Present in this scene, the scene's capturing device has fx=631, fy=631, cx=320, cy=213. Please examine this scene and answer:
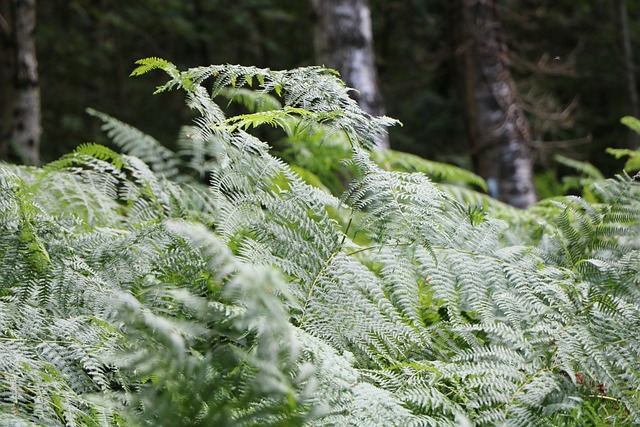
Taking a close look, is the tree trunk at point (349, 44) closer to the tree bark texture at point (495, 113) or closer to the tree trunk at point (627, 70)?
the tree bark texture at point (495, 113)

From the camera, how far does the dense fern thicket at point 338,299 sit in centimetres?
101

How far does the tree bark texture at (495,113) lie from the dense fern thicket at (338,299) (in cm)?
468

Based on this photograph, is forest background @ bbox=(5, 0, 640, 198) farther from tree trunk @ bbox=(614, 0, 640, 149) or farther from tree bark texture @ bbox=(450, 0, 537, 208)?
tree bark texture @ bbox=(450, 0, 537, 208)

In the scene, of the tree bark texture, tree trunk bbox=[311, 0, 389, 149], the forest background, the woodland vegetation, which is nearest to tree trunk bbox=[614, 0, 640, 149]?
the forest background

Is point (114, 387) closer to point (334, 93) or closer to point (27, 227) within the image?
point (27, 227)

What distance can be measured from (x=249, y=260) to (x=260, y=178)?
0.28 meters

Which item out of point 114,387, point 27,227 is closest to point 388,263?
point 114,387

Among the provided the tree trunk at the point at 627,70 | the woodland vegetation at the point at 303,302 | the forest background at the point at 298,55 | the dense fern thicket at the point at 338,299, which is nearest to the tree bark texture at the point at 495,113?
the forest background at the point at 298,55

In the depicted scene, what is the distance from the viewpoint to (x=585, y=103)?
1341 centimetres

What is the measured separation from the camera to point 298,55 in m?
12.0

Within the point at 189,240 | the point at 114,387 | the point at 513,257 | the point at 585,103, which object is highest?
the point at 585,103

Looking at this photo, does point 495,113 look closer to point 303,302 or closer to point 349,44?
point 349,44

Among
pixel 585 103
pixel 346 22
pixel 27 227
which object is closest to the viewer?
pixel 27 227

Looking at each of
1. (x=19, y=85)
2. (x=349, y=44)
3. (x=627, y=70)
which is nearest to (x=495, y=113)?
(x=349, y=44)
